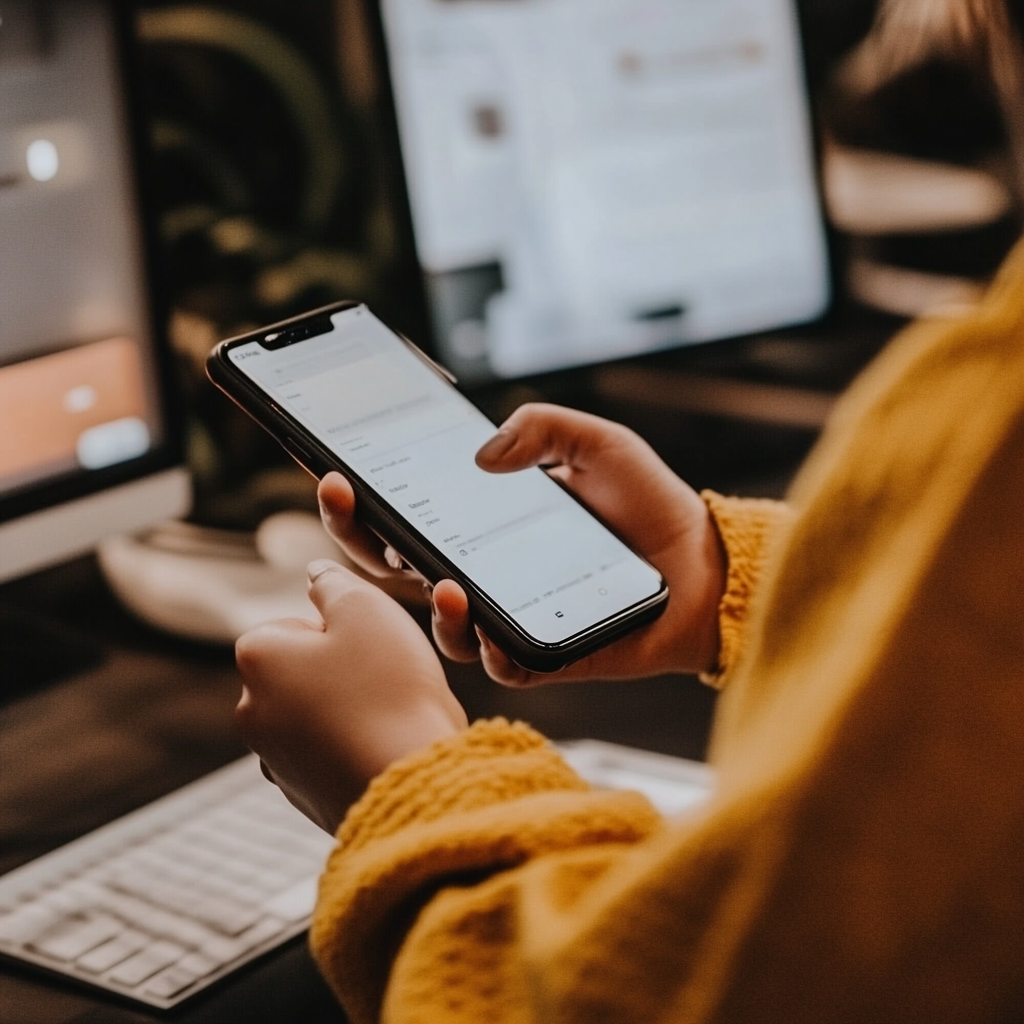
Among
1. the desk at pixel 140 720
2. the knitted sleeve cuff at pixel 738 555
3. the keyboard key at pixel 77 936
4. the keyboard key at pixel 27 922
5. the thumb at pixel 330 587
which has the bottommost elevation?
the desk at pixel 140 720

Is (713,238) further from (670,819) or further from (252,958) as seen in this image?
(252,958)

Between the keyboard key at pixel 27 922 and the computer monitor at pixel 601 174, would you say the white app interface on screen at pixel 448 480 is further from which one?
A: the computer monitor at pixel 601 174

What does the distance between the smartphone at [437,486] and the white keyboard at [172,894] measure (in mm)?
155

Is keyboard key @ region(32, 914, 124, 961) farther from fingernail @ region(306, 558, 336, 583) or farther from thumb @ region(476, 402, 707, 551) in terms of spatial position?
thumb @ region(476, 402, 707, 551)

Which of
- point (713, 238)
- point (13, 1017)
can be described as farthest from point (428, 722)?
point (713, 238)

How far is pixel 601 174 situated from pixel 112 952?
2.32 ft

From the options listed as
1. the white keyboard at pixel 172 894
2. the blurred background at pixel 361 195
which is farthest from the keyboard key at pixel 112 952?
the blurred background at pixel 361 195

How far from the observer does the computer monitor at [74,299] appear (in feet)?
2.47

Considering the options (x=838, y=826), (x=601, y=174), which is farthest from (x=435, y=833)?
(x=601, y=174)

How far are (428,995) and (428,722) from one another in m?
0.12

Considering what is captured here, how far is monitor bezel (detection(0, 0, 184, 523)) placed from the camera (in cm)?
77

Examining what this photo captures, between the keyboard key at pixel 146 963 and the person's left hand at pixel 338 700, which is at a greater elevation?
the person's left hand at pixel 338 700

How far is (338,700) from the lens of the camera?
48 cm

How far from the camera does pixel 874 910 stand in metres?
0.31
